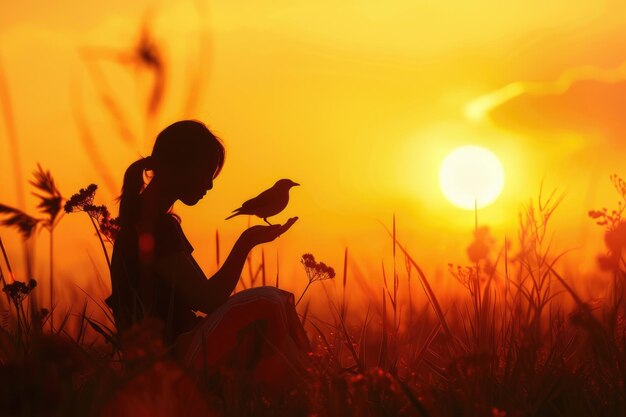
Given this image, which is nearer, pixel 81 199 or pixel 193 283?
pixel 81 199

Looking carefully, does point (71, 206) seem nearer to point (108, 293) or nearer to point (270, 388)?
point (108, 293)

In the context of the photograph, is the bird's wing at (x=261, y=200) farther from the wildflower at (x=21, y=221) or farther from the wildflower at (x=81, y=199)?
the wildflower at (x=21, y=221)

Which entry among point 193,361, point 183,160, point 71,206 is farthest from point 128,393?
point 183,160

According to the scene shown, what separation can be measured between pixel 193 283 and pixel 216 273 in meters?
0.22

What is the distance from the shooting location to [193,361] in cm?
396

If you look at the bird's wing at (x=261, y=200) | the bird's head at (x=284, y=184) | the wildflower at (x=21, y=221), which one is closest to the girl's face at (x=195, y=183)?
the bird's wing at (x=261, y=200)

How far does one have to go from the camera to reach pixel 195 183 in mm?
4629

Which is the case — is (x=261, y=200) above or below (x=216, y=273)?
above

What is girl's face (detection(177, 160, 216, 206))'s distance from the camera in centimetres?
461

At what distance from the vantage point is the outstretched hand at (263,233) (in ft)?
15.0

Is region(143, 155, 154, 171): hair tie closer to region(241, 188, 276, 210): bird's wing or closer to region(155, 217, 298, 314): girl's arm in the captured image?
region(155, 217, 298, 314): girl's arm

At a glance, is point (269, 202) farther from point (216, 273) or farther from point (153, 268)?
point (153, 268)

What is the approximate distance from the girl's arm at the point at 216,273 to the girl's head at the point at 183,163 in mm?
387

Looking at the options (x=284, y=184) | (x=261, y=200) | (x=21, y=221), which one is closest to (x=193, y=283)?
(x=261, y=200)
